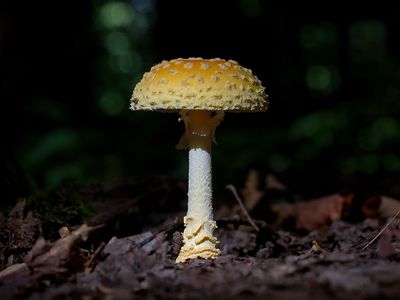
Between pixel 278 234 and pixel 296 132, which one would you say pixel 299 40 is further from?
pixel 278 234

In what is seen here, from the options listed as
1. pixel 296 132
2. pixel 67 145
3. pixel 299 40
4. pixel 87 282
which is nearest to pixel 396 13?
pixel 299 40

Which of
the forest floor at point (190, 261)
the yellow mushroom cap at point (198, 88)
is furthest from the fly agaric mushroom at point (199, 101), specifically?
the forest floor at point (190, 261)

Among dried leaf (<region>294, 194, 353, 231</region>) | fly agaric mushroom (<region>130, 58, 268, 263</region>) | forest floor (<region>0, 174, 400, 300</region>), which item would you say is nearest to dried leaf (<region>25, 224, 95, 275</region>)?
forest floor (<region>0, 174, 400, 300</region>)

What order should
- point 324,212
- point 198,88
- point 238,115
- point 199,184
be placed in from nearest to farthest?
1. point 198,88
2. point 199,184
3. point 324,212
4. point 238,115

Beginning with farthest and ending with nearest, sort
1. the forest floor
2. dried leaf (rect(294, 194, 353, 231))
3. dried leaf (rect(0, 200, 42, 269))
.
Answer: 1. dried leaf (rect(294, 194, 353, 231))
2. dried leaf (rect(0, 200, 42, 269))
3. the forest floor

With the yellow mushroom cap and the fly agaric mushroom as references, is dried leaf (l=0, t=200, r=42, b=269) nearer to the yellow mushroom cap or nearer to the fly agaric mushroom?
the fly agaric mushroom

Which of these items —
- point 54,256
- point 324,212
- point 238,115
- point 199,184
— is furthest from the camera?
point 238,115

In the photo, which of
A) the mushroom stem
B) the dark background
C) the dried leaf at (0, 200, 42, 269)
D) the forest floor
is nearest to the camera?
the forest floor

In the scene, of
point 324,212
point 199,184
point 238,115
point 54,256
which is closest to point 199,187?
point 199,184

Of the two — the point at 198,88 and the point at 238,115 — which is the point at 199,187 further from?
the point at 238,115
